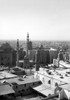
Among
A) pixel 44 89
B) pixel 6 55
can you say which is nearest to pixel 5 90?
pixel 44 89

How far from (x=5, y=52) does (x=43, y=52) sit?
18483 mm

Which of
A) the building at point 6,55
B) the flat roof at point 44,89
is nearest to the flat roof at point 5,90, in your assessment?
the flat roof at point 44,89

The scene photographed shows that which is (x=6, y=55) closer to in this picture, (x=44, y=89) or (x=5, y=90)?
(x=44, y=89)

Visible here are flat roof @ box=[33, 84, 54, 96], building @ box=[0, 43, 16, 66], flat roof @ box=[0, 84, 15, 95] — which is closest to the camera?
flat roof @ box=[0, 84, 15, 95]

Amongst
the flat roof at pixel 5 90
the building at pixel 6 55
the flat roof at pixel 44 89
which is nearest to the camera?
the flat roof at pixel 5 90

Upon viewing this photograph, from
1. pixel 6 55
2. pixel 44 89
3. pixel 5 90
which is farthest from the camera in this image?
pixel 6 55

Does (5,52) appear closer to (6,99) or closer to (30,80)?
(30,80)

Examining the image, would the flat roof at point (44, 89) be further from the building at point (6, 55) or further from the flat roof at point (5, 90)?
the building at point (6, 55)

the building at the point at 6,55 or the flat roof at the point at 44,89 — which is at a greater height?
the building at the point at 6,55

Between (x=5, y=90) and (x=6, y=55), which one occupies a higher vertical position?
(x=6, y=55)

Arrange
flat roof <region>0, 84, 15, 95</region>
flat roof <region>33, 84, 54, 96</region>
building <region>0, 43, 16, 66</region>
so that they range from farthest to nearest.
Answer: building <region>0, 43, 16, 66</region>
flat roof <region>33, 84, 54, 96</region>
flat roof <region>0, 84, 15, 95</region>

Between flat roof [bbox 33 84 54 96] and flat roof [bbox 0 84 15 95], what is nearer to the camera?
flat roof [bbox 0 84 15 95]

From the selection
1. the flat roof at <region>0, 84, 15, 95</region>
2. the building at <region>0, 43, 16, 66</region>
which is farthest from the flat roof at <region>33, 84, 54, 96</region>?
the building at <region>0, 43, 16, 66</region>

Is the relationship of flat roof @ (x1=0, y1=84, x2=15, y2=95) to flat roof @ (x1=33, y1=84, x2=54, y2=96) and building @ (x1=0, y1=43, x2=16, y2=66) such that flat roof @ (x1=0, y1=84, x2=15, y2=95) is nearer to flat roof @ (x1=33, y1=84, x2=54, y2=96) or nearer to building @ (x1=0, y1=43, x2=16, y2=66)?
flat roof @ (x1=33, y1=84, x2=54, y2=96)
